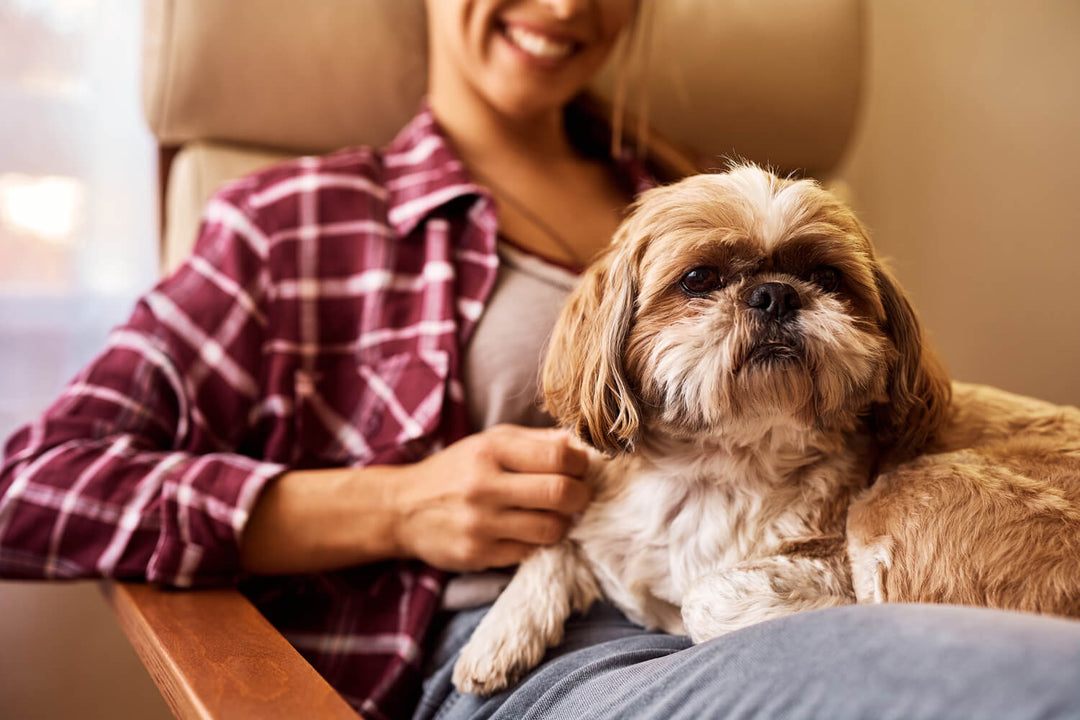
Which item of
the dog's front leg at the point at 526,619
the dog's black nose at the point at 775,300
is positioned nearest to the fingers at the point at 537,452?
the dog's front leg at the point at 526,619

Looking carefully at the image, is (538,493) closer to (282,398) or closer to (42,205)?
(282,398)

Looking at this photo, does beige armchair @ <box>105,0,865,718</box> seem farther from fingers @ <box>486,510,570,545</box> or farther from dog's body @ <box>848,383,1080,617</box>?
dog's body @ <box>848,383,1080,617</box>

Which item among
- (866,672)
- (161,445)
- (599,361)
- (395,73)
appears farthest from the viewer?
(395,73)

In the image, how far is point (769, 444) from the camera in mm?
990

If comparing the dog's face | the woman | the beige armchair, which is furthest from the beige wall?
the dog's face

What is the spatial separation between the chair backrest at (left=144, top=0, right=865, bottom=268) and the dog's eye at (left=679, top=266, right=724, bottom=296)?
771mm

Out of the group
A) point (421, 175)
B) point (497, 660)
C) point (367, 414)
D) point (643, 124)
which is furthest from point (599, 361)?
point (643, 124)

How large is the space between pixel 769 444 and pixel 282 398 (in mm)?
704

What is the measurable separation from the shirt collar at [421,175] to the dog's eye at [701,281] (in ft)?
1.74

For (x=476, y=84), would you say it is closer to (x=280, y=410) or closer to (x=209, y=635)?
(x=280, y=410)

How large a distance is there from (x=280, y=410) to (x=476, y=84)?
641mm

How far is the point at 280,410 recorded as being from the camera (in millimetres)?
1271

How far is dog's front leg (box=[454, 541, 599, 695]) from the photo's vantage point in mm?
1030

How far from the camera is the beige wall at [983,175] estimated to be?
85.5 inches
